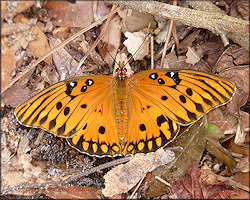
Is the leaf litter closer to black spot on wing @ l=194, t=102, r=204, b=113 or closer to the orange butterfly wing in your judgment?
the orange butterfly wing

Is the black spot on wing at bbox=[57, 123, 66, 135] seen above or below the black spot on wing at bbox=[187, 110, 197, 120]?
below

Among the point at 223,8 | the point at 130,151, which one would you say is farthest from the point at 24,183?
the point at 223,8

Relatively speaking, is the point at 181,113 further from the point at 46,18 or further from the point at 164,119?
the point at 46,18

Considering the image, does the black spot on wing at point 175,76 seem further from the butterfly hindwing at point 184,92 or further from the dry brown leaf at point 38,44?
the dry brown leaf at point 38,44

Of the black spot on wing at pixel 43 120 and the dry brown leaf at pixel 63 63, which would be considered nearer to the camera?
the black spot on wing at pixel 43 120

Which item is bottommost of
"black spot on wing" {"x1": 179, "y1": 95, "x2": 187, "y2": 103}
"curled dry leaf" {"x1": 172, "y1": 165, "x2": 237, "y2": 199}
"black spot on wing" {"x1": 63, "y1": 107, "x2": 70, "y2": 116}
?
"curled dry leaf" {"x1": 172, "y1": 165, "x2": 237, "y2": 199}

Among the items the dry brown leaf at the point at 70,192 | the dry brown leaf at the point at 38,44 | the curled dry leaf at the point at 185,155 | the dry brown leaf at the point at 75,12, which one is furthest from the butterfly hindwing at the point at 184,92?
the dry brown leaf at the point at 70,192

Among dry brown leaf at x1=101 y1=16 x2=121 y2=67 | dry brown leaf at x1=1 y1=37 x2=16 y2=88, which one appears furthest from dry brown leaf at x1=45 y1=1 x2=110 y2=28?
dry brown leaf at x1=1 y1=37 x2=16 y2=88
